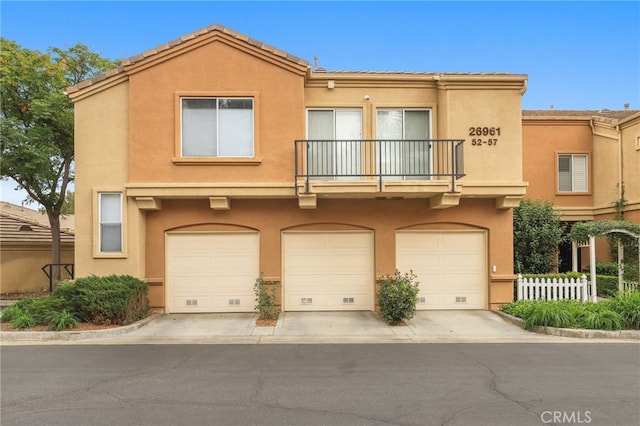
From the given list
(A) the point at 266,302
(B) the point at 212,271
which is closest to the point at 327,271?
(A) the point at 266,302

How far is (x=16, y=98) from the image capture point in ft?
47.2

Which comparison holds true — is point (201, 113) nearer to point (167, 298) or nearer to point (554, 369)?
point (167, 298)

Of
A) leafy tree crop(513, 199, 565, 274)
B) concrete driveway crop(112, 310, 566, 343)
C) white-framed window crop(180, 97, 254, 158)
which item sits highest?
white-framed window crop(180, 97, 254, 158)

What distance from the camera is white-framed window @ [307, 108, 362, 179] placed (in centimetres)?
1220

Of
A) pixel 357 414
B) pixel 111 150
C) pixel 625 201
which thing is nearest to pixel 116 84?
pixel 111 150

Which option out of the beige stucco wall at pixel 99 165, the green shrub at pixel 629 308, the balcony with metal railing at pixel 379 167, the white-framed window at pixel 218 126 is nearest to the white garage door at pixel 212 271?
the beige stucco wall at pixel 99 165

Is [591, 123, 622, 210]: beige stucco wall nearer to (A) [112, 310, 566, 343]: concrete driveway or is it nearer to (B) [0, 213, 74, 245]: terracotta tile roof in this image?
(A) [112, 310, 566, 343]: concrete driveway

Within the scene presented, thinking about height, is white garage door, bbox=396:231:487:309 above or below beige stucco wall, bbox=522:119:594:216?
below

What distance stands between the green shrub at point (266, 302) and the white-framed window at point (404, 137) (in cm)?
456

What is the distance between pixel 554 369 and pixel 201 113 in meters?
9.74

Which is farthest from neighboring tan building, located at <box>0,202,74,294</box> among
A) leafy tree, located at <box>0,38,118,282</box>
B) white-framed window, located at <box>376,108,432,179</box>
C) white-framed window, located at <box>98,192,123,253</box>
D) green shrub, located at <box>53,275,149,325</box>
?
white-framed window, located at <box>376,108,432,179</box>

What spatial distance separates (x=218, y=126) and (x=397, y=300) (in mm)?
6380

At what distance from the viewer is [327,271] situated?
12242 millimetres

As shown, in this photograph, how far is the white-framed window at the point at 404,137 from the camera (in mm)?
12383
